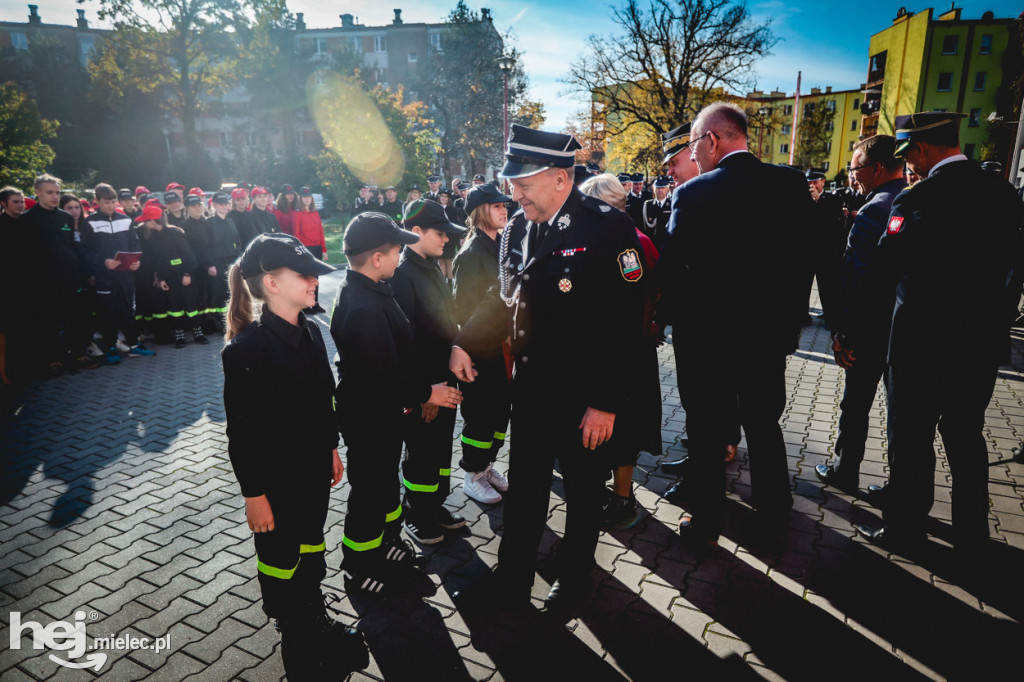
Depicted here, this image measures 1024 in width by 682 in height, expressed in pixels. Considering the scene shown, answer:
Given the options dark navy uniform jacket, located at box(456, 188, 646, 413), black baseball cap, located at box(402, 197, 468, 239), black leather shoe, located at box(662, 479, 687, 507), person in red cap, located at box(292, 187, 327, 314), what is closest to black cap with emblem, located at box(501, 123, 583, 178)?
dark navy uniform jacket, located at box(456, 188, 646, 413)

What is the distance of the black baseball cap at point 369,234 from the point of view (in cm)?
299

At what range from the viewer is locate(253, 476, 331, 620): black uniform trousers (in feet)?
8.89

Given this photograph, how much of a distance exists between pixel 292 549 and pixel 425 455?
1.11 meters

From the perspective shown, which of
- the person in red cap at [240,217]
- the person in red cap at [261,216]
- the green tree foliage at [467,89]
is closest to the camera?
the person in red cap at [240,217]

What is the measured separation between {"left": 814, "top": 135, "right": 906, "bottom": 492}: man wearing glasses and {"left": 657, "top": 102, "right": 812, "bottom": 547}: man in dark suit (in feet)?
2.69

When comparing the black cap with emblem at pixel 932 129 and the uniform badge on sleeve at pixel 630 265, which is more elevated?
the black cap with emblem at pixel 932 129

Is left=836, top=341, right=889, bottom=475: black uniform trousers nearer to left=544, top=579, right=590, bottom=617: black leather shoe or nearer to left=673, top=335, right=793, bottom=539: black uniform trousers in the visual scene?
left=673, top=335, right=793, bottom=539: black uniform trousers

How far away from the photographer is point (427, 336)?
3664mm

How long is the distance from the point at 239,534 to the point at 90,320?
6471 mm

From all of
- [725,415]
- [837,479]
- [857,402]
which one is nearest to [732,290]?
[725,415]

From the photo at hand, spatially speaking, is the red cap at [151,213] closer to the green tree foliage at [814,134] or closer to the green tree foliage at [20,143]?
the green tree foliage at [20,143]

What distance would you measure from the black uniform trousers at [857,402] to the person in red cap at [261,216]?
1004 centimetres

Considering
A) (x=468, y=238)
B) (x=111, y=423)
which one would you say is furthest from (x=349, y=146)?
(x=468, y=238)

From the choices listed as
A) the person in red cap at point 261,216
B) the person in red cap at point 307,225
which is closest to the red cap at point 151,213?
the person in red cap at point 261,216
